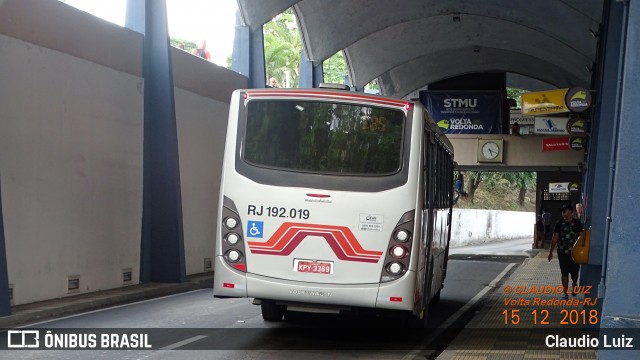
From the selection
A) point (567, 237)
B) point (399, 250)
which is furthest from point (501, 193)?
point (399, 250)

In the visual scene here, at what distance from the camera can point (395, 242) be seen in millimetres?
10664

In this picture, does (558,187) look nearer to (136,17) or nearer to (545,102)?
(545,102)

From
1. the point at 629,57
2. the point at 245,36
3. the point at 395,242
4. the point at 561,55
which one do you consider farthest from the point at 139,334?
the point at 561,55

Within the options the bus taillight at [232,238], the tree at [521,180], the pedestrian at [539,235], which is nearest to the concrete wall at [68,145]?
the bus taillight at [232,238]

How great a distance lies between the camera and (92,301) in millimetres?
15320

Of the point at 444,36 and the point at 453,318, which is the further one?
the point at 444,36

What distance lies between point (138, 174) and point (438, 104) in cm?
2242

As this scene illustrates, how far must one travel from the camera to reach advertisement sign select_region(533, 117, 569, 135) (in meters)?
34.3

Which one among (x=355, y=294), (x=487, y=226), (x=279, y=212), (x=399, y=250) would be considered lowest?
(x=487, y=226)

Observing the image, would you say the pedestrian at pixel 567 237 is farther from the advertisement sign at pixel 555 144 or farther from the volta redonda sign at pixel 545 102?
the advertisement sign at pixel 555 144

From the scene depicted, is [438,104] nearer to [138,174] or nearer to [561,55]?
[561,55]

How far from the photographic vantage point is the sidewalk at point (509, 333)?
1076 cm

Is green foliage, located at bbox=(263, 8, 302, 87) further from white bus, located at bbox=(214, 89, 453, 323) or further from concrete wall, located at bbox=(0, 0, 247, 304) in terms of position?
white bus, located at bbox=(214, 89, 453, 323)

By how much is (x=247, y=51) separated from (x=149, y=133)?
6749mm
